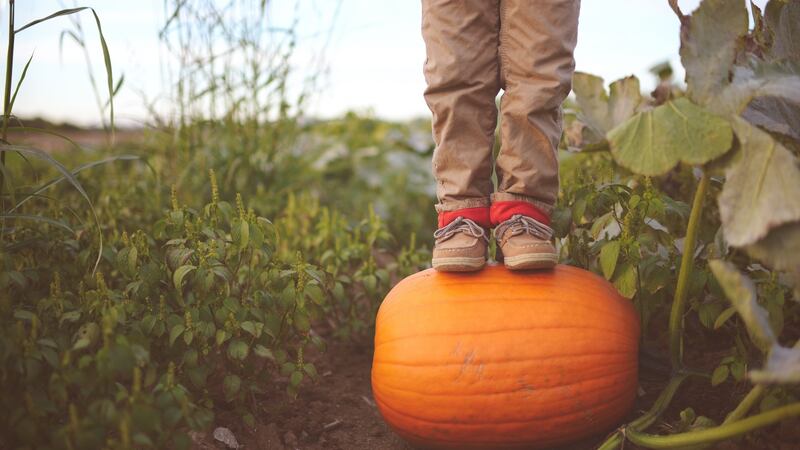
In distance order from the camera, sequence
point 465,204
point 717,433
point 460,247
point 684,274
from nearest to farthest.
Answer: point 717,433 < point 684,274 < point 460,247 < point 465,204

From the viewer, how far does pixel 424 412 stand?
1.84 meters

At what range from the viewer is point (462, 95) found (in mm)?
2039

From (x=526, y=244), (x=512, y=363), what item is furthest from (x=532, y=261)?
(x=512, y=363)

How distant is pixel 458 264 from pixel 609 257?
41 cm

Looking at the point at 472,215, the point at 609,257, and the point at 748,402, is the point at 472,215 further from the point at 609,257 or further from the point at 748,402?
the point at 748,402

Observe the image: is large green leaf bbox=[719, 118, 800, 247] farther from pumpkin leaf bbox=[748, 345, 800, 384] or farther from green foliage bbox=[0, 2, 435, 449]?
green foliage bbox=[0, 2, 435, 449]

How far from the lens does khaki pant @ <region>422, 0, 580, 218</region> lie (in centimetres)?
194

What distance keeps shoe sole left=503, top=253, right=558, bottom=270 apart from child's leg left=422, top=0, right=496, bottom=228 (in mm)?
210

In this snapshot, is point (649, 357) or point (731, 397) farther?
point (649, 357)

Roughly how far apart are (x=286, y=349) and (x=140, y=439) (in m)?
0.77

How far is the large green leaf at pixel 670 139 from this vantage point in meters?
1.50

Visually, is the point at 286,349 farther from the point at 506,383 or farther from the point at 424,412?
the point at 506,383

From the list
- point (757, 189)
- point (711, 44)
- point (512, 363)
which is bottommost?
point (512, 363)

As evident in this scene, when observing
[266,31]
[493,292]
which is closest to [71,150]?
[266,31]
